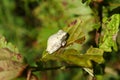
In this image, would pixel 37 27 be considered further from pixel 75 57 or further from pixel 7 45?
pixel 75 57

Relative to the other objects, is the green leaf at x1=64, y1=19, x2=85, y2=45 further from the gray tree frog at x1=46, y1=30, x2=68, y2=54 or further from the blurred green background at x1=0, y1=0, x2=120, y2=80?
the blurred green background at x1=0, y1=0, x2=120, y2=80

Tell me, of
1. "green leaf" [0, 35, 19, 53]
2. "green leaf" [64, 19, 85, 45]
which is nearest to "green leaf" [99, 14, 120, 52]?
"green leaf" [64, 19, 85, 45]

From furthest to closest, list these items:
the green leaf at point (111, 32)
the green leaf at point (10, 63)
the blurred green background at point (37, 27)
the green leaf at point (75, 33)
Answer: the blurred green background at point (37, 27)
the green leaf at point (111, 32)
the green leaf at point (75, 33)
the green leaf at point (10, 63)

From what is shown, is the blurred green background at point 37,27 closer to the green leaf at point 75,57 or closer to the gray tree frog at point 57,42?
the gray tree frog at point 57,42

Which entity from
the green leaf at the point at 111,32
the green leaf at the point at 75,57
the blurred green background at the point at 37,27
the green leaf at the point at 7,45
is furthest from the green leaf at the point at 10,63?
the blurred green background at the point at 37,27

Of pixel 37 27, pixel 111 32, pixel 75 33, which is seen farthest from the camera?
pixel 37 27

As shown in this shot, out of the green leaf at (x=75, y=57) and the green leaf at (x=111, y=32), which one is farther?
the green leaf at (x=111, y=32)

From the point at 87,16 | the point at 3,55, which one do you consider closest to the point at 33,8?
the point at 87,16

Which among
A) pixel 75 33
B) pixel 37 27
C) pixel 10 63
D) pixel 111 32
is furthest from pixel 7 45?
pixel 37 27

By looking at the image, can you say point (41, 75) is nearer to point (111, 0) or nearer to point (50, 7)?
point (50, 7)
